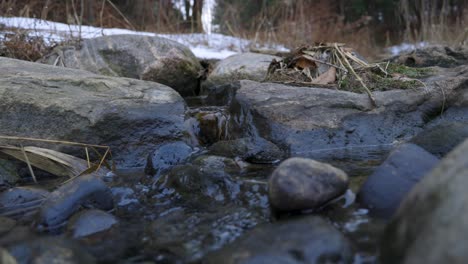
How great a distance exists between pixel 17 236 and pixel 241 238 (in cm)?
92

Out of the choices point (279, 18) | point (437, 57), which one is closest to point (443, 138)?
point (437, 57)

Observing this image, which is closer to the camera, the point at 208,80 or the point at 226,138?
the point at 226,138

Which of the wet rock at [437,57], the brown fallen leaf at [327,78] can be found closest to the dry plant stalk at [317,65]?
the brown fallen leaf at [327,78]

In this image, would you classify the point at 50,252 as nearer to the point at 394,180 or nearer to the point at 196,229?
the point at 196,229

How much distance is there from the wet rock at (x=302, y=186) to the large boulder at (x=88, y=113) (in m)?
1.39

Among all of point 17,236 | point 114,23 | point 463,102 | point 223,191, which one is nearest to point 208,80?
point 463,102

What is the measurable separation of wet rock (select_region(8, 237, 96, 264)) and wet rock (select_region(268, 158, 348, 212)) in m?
0.73

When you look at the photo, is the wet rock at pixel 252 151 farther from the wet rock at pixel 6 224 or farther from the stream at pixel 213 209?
the wet rock at pixel 6 224

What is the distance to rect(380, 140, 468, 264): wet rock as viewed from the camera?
2.99 ft

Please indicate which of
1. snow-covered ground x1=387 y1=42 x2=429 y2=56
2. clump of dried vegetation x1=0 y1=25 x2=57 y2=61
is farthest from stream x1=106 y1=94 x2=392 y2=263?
snow-covered ground x1=387 y1=42 x2=429 y2=56

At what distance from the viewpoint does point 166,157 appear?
2.52m

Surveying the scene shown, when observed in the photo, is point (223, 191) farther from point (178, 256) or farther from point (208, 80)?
point (208, 80)

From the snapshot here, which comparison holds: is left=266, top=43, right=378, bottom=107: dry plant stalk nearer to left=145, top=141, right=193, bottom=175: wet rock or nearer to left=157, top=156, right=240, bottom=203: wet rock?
left=145, top=141, right=193, bottom=175: wet rock

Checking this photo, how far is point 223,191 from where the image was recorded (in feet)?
6.51
